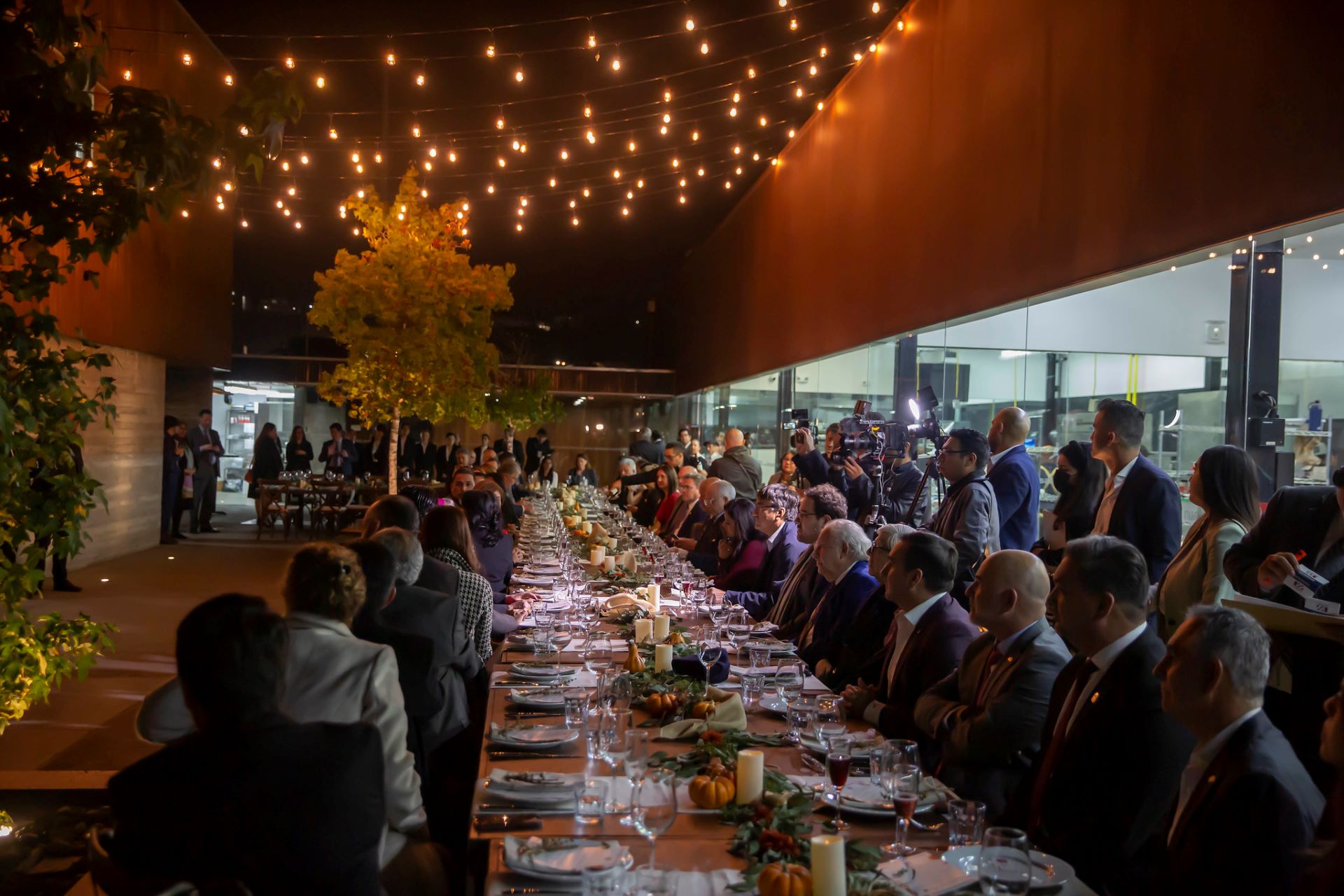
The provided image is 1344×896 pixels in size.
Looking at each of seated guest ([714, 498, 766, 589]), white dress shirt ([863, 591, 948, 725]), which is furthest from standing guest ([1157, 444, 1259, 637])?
seated guest ([714, 498, 766, 589])

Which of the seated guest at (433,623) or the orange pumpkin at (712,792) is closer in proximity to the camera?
the orange pumpkin at (712,792)

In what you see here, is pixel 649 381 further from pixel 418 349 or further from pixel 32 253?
pixel 32 253

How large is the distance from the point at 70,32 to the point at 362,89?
8.72m

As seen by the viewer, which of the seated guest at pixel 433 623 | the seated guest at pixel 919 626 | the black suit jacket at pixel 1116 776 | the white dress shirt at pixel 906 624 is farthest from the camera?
the white dress shirt at pixel 906 624

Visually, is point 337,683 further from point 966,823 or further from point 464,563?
point 464,563

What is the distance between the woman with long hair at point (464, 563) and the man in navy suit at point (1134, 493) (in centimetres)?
269

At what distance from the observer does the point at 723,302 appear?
57.5 ft

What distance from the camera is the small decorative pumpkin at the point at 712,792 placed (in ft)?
7.74

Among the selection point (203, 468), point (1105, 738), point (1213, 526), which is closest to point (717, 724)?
point (1105, 738)

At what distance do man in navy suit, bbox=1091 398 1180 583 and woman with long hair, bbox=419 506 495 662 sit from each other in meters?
2.69

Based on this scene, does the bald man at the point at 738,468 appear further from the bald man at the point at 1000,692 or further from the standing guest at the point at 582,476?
the standing guest at the point at 582,476

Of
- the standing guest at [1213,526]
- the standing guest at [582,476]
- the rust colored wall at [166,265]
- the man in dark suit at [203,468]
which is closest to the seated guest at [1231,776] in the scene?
the standing guest at [1213,526]

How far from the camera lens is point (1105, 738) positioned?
2.59 meters

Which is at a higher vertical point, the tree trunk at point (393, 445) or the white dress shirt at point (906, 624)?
the tree trunk at point (393, 445)
